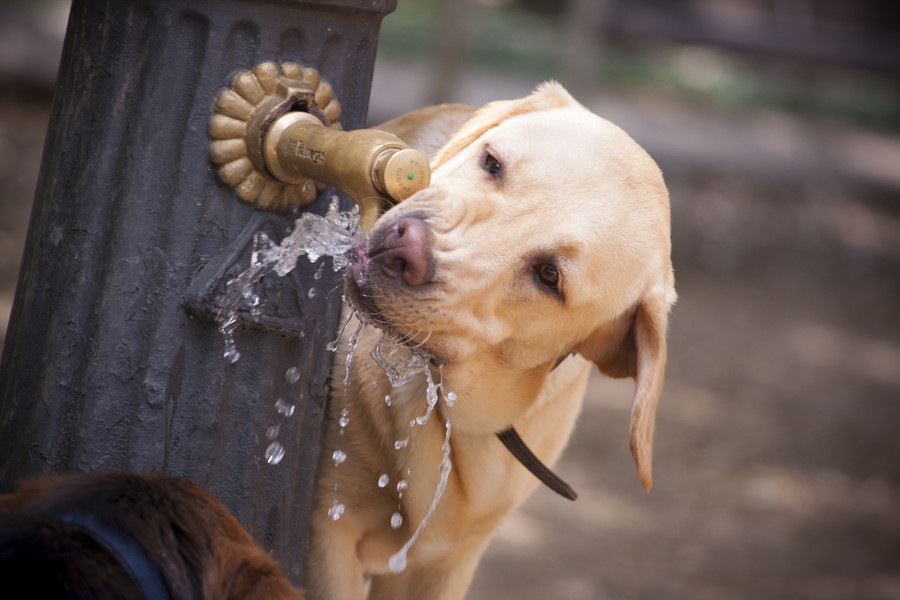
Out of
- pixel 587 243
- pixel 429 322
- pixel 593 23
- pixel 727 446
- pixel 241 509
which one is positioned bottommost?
pixel 727 446

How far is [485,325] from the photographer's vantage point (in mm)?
2148

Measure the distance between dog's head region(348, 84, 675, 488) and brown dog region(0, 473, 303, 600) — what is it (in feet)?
1.88

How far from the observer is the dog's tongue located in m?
2.34

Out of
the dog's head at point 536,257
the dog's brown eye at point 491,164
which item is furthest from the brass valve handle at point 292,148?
the dog's brown eye at point 491,164

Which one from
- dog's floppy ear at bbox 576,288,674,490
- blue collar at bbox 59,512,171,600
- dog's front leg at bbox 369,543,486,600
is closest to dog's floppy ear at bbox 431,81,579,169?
dog's floppy ear at bbox 576,288,674,490

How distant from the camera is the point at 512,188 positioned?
216 cm

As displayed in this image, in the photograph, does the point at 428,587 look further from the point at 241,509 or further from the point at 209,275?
the point at 209,275

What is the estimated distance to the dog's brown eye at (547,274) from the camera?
2.13 m

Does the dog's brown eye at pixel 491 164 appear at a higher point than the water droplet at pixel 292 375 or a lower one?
higher

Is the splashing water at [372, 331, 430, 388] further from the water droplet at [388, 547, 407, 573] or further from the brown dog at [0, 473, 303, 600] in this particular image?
the brown dog at [0, 473, 303, 600]

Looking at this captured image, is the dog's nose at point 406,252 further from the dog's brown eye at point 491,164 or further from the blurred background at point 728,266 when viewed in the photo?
the blurred background at point 728,266

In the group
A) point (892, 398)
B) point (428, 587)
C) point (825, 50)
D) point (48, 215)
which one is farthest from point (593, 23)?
point (48, 215)

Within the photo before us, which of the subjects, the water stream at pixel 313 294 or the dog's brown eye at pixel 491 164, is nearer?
the water stream at pixel 313 294

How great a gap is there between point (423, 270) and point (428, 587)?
97 cm
